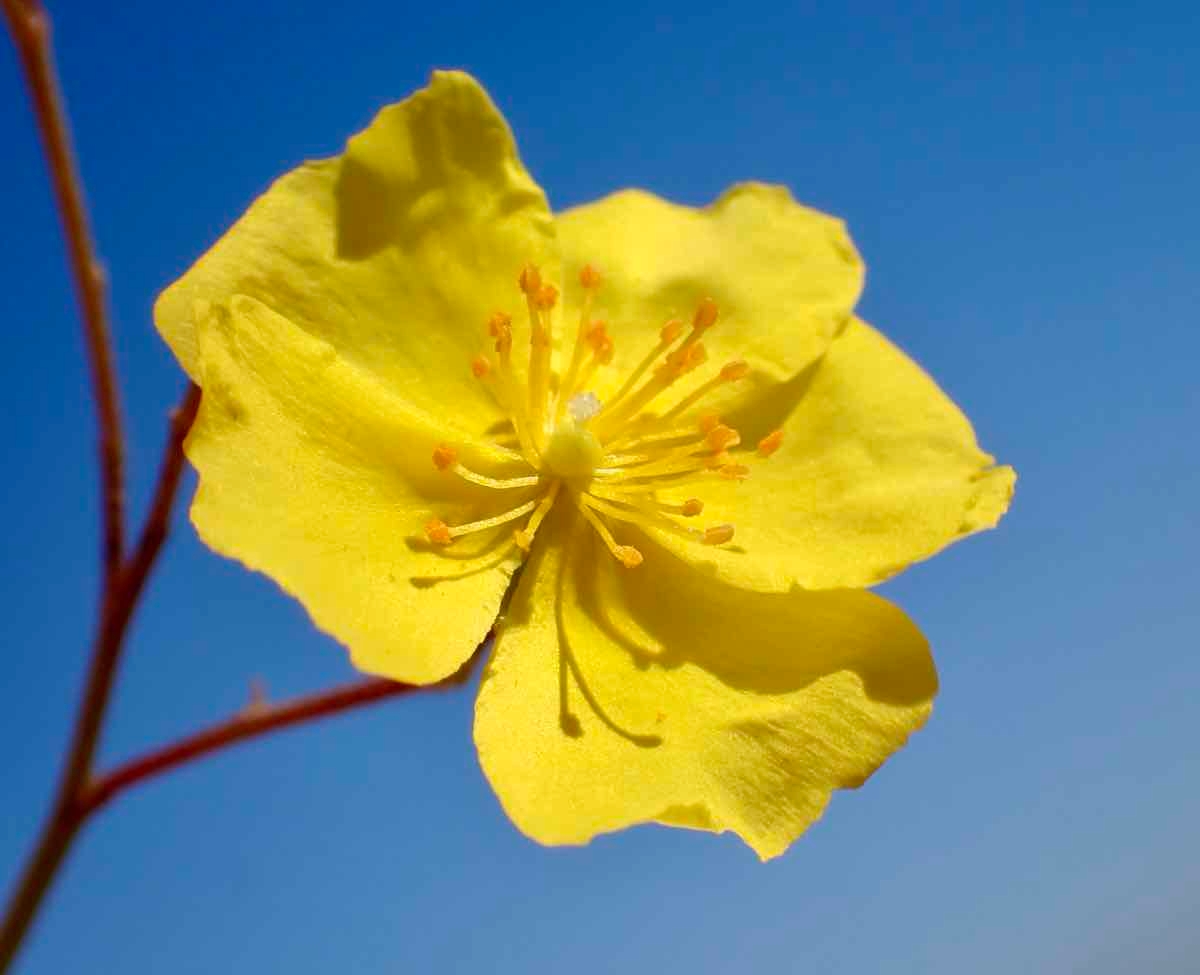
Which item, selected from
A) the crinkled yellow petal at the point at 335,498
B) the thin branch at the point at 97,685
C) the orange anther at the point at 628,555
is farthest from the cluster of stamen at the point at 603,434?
the thin branch at the point at 97,685

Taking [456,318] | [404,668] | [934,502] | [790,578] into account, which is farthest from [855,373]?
[404,668]

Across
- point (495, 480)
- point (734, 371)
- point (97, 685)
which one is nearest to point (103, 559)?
point (97, 685)

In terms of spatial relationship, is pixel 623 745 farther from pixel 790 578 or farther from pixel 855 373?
pixel 855 373

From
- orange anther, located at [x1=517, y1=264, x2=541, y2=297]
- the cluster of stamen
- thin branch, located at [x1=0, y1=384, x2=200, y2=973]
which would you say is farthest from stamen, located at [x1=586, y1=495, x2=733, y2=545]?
thin branch, located at [x1=0, y1=384, x2=200, y2=973]

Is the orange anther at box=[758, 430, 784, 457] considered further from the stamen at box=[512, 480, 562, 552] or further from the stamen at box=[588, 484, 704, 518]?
the stamen at box=[512, 480, 562, 552]

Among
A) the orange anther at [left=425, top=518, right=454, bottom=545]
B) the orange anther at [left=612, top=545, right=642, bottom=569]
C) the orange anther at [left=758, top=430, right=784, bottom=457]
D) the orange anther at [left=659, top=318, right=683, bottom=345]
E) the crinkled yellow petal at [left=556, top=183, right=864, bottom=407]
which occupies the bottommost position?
the orange anther at [left=425, top=518, right=454, bottom=545]

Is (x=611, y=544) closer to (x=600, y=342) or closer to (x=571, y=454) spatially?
(x=571, y=454)

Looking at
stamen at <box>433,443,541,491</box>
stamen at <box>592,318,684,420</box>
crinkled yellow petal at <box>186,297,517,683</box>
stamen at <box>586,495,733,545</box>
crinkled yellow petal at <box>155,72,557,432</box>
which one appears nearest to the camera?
crinkled yellow petal at <box>186,297,517,683</box>

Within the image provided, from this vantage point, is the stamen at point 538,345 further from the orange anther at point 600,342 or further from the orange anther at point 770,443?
the orange anther at point 770,443
